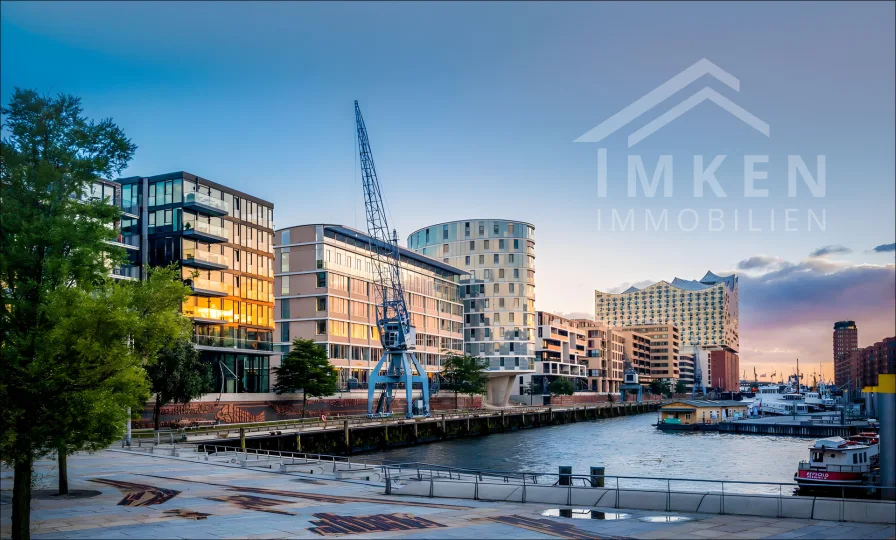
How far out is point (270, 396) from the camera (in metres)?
104

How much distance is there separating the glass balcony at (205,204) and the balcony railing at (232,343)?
15.1 meters

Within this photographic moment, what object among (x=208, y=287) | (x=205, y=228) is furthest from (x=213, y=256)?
(x=208, y=287)

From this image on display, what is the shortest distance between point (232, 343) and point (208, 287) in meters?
7.82

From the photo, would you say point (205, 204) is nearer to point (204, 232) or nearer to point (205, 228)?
point (205, 228)

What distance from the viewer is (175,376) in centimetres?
7456

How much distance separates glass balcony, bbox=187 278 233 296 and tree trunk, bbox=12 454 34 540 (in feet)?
226

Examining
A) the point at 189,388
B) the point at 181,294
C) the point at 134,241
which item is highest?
the point at 134,241

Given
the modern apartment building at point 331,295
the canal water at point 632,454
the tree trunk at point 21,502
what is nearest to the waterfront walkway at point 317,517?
the tree trunk at point 21,502

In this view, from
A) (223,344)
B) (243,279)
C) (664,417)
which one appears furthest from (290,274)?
(664,417)

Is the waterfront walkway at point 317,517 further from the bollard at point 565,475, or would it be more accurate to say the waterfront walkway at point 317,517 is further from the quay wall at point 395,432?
the quay wall at point 395,432

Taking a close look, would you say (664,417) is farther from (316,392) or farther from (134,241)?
(134,241)

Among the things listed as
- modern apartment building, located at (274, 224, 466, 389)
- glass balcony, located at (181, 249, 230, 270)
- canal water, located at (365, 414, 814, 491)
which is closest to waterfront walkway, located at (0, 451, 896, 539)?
canal water, located at (365, 414, 814, 491)

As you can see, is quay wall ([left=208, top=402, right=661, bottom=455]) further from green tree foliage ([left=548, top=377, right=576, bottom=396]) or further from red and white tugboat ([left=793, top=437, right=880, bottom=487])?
red and white tugboat ([left=793, top=437, right=880, bottom=487])

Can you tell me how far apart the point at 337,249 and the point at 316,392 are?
3020 cm
